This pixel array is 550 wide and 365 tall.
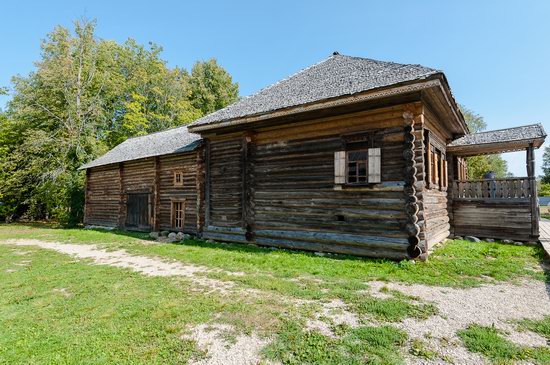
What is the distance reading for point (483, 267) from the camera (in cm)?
712

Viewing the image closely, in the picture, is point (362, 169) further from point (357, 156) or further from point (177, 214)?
point (177, 214)

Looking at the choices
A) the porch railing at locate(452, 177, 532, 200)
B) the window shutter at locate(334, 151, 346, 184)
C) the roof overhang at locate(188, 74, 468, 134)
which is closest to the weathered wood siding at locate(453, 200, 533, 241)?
the porch railing at locate(452, 177, 532, 200)

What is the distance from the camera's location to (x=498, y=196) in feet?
36.3

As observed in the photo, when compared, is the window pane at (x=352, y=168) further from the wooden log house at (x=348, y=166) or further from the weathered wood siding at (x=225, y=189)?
the weathered wood siding at (x=225, y=189)

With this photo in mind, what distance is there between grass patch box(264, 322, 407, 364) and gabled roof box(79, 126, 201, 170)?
10.8 m

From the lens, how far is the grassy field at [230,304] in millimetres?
3508

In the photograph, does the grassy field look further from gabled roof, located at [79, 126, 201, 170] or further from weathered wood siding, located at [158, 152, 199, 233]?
gabled roof, located at [79, 126, 201, 170]

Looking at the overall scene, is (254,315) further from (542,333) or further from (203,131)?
(203,131)

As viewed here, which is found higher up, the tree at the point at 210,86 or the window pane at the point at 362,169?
the tree at the point at 210,86

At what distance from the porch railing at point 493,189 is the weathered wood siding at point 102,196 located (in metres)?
18.9

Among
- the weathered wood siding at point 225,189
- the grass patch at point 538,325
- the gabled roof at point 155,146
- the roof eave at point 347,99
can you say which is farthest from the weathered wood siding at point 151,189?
the grass patch at point 538,325

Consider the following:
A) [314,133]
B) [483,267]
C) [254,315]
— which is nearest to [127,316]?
[254,315]

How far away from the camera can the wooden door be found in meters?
16.3

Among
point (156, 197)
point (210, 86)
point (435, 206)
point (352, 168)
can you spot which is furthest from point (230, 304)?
point (210, 86)
